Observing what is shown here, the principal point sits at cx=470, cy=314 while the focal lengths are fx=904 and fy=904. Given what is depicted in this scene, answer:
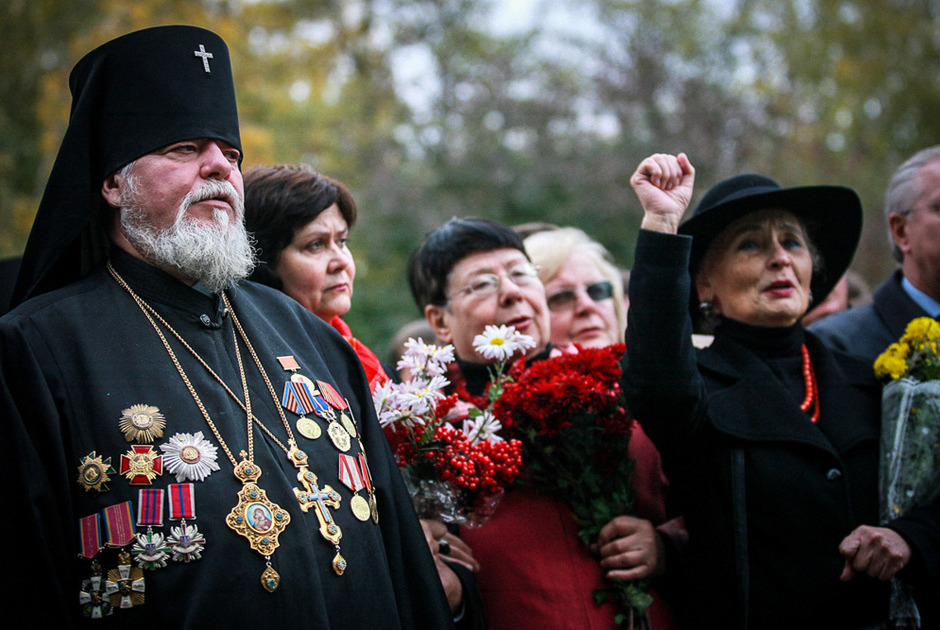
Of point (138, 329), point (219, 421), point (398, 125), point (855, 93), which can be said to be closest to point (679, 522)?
point (219, 421)

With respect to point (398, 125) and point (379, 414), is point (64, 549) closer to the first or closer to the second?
point (379, 414)

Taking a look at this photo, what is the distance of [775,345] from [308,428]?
82.9 inches

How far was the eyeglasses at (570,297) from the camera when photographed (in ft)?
17.2

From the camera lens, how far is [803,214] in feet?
13.6

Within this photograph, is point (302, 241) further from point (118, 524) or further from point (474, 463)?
point (118, 524)

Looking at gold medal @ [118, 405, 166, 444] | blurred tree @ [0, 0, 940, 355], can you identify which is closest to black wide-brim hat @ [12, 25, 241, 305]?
gold medal @ [118, 405, 166, 444]

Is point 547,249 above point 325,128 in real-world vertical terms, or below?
below

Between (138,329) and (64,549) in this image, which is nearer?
(64,549)

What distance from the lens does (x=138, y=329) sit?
2.86 meters

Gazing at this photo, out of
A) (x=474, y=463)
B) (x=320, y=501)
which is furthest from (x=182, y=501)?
(x=474, y=463)

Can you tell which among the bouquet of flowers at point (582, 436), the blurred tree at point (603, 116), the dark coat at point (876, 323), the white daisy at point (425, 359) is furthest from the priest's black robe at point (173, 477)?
the blurred tree at point (603, 116)

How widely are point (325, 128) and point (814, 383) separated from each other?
15.3 meters

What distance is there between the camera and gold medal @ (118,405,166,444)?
259cm

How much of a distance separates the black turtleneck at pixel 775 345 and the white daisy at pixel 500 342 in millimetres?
982
